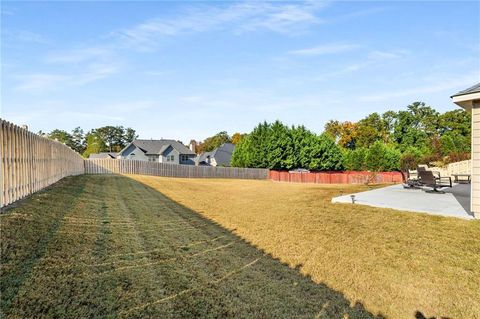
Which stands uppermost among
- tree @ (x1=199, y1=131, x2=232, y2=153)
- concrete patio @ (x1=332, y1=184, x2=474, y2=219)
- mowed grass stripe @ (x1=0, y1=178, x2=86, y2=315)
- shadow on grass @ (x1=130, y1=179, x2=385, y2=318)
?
tree @ (x1=199, y1=131, x2=232, y2=153)

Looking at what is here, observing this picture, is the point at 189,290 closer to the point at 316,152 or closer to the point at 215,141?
the point at 316,152

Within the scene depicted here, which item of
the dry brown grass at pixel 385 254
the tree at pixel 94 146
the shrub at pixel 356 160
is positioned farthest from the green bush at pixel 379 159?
the tree at pixel 94 146

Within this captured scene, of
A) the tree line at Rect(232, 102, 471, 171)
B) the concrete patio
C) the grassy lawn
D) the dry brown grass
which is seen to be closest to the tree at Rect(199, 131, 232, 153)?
the tree line at Rect(232, 102, 471, 171)

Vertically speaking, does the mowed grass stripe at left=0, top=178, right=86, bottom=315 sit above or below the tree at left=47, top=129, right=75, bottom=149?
below

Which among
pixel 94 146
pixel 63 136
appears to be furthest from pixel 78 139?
pixel 94 146

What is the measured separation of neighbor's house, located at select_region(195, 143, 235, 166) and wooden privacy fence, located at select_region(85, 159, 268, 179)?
2302 cm

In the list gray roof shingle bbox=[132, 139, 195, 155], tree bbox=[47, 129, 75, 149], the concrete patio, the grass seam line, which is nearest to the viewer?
the grass seam line

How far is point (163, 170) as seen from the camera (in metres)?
41.2

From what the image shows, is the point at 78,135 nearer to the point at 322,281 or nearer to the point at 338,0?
the point at 338,0

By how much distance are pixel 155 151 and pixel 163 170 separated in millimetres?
23912

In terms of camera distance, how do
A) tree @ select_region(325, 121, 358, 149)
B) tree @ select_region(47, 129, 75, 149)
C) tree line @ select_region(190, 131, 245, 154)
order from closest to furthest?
tree @ select_region(325, 121, 358, 149) → tree line @ select_region(190, 131, 245, 154) → tree @ select_region(47, 129, 75, 149)

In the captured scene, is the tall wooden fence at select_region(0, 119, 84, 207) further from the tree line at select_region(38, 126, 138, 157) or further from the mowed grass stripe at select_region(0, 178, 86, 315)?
the tree line at select_region(38, 126, 138, 157)

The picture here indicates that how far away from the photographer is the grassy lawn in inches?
148

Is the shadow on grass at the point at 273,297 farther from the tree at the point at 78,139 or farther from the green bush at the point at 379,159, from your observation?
the tree at the point at 78,139
